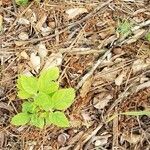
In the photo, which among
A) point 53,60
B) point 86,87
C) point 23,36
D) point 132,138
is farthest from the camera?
point 23,36

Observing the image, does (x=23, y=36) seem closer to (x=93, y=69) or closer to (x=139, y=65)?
(x=93, y=69)

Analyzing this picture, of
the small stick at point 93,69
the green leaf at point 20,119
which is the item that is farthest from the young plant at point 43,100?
the small stick at point 93,69

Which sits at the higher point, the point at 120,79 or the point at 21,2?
the point at 21,2

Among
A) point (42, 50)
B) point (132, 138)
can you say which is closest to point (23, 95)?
point (42, 50)

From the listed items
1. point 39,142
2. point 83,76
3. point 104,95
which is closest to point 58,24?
point 83,76

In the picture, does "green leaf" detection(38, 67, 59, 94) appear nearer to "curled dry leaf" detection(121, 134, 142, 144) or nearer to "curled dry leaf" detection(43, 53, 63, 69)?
"curled dry leaf" detection(43, 53, 63, 69)

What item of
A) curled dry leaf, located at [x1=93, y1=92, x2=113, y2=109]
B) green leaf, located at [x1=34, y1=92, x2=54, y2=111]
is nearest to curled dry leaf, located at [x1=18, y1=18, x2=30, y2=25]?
green leaf, located at [x1=34, y1=92, x2=54, y2=111]

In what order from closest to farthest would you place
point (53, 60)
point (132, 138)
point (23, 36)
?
point (132, 138) < point (53, 60) < point (23, 36)
